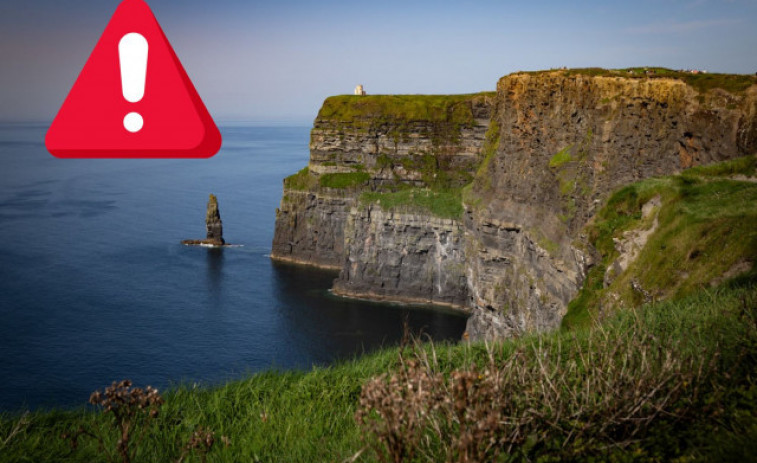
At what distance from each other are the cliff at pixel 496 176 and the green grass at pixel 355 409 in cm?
384

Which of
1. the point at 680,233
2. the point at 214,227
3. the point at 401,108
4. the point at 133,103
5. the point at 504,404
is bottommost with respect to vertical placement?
the point at 214,227

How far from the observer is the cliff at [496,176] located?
1371 inches

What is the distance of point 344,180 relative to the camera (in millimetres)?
104250

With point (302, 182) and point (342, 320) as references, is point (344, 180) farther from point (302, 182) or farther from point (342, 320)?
point (342, 320)

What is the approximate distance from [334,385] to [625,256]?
14155mm

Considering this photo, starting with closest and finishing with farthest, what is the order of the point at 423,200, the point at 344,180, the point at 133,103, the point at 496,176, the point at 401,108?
the point at 133,103 → the point at 496,176 → the point at 423,200 → the point at 401,108 → the point at 344,180

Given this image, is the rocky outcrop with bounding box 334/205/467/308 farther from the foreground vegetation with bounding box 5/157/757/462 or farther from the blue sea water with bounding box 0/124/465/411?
the foreground vegetation with bounding box 5/157/757/462

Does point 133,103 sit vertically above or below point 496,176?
above

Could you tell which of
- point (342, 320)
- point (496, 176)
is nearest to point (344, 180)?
point (342, 320)

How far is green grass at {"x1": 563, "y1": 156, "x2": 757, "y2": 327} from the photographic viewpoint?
17.9 meters

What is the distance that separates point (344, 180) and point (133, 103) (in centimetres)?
9997

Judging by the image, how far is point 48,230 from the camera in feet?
385

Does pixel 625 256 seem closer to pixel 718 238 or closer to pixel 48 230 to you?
pixel 718 238

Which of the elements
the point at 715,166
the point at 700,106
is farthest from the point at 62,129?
the point at 700,106
